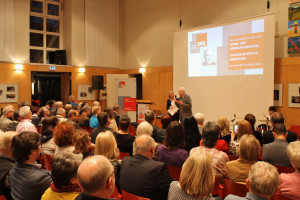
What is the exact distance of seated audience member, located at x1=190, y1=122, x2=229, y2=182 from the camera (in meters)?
2.93

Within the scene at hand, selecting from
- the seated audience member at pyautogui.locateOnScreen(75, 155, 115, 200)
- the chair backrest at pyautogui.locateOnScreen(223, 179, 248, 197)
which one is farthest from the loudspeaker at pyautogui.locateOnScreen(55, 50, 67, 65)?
the seated audience member at pyautogui.locateOnScreen(75, 155, 115, 200)

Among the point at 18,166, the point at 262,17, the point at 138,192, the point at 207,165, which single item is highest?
the point at 262,17

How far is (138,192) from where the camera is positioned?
2.46 m

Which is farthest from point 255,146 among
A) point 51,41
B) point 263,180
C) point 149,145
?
point 51,41

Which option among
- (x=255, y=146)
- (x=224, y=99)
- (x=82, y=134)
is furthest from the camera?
(x=224, y=99)

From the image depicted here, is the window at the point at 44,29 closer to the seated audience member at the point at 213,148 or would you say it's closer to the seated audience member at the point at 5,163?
the seated audience member at the point at 5,163

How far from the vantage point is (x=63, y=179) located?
6.25 feet

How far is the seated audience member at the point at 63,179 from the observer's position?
189 centimetres

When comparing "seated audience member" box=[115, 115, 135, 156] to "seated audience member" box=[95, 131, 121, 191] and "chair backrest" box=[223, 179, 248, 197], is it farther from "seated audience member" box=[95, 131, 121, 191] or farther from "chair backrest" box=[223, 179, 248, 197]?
"chair backrest" box=[223, 179, 248, 197]

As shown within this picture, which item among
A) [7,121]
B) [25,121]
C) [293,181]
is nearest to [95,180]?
[293,181]

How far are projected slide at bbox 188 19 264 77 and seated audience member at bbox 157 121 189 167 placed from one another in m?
5.01

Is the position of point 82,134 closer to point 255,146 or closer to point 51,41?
point 255,146

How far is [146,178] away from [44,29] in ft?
34.4

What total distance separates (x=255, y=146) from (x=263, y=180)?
2.97 feet
